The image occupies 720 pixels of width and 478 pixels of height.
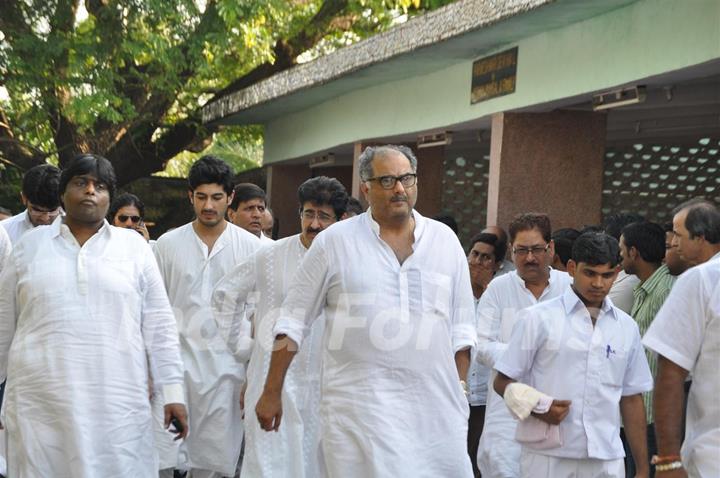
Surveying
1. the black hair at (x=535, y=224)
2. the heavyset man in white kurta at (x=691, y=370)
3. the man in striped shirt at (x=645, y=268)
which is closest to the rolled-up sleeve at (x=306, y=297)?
the heavyset man in white kurta at (x=691, y=370)

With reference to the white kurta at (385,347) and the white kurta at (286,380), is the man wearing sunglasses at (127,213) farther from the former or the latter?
the white kurta at (385,347)

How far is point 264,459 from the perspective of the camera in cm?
853

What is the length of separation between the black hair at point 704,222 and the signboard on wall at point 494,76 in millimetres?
6075

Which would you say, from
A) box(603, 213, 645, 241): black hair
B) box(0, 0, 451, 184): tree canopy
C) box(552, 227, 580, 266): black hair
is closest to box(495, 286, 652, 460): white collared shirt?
box(552, 227, 580, 266): black hair

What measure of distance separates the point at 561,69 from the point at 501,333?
345cm

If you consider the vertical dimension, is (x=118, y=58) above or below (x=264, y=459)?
above

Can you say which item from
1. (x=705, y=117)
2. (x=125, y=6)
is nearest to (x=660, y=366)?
(x=705, y=117)

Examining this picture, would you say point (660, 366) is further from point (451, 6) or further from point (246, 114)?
point (246, 114)

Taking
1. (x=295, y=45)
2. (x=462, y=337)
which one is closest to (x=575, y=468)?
(x=462, y=337)

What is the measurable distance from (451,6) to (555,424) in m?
5.59

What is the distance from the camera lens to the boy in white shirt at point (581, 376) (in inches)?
275

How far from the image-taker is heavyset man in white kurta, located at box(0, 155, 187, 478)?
6816mm

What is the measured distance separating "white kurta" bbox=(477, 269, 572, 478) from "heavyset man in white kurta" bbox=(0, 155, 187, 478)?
7.51ft

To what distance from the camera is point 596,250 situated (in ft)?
23.3
